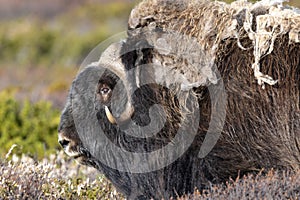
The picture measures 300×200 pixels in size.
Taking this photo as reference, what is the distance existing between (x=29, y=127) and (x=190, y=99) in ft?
14.1

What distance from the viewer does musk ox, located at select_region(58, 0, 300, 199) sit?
4344mm

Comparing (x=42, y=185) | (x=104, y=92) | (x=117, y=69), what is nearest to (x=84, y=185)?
(x=42, y=185)

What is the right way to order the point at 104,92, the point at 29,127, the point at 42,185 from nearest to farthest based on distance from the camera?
the point at 104,92 < the point at 42,185 < the point at 29,127

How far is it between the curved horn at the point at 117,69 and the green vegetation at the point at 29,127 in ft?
8.85

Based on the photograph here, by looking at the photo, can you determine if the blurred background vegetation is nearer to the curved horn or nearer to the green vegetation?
the green vegetation

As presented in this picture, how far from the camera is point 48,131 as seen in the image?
820 centimetres

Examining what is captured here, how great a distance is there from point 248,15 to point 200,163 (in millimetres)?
966

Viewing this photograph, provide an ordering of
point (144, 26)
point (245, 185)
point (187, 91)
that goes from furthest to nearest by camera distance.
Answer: point (144, 26) < point (187, 91) < point (245, 185)

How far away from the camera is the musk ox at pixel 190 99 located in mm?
4344

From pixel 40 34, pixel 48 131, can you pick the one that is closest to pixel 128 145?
pixel 48 131

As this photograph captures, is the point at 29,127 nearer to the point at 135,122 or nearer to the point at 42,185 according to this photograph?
the point at 42,185

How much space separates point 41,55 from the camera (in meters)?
22.1

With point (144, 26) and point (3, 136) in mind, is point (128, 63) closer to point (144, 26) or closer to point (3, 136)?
point (144, 26)

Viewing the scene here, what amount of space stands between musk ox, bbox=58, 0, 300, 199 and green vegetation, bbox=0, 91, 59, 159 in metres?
2.67
